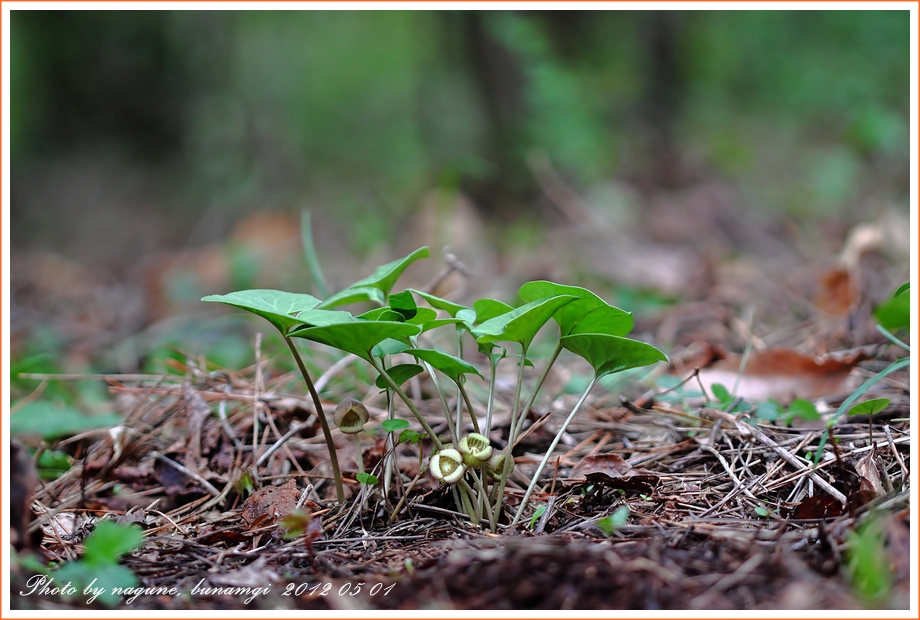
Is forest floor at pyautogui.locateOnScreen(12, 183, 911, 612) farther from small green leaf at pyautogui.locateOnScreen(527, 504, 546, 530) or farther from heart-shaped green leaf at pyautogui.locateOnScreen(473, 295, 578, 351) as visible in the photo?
heart-shaped green leaf at pyautogui.locateOnScreen(473, 295, 578, 351)

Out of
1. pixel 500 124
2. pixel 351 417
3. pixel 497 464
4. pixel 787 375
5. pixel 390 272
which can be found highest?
pixel 500 124

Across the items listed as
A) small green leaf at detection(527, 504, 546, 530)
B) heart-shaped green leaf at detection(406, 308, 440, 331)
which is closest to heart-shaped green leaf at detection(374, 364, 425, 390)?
heart-shaped green leaf at detection(406, 308, 440, 331)

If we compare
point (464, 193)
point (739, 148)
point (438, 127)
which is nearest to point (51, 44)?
point (438, 127)

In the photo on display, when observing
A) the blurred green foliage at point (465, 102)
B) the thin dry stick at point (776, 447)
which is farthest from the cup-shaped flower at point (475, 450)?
the blurred green foliage at point (465, 102)

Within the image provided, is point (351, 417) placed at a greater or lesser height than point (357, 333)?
lesser

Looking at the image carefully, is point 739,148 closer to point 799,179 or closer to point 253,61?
point 799,179

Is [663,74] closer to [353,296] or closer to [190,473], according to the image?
[353,296]

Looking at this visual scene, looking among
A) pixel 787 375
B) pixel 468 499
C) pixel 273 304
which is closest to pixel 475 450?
pixel 468 499
